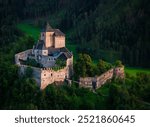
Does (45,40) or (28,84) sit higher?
(45,40)

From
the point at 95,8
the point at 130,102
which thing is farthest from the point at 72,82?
the point at 95,8

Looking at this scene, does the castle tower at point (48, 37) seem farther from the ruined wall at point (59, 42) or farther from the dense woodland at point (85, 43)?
the dense woodland at point (85, 43)

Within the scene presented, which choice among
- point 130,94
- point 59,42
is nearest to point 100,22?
point 59,42

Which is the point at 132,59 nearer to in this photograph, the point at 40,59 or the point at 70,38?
the point at 70,38

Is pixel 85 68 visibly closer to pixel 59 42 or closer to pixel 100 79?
pixel 100 79

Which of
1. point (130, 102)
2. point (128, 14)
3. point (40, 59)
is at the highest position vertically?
point (128, 14)

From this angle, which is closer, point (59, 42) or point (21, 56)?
point (59, 42)

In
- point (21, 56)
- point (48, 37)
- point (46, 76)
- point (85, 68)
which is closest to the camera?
point (46, 76)
